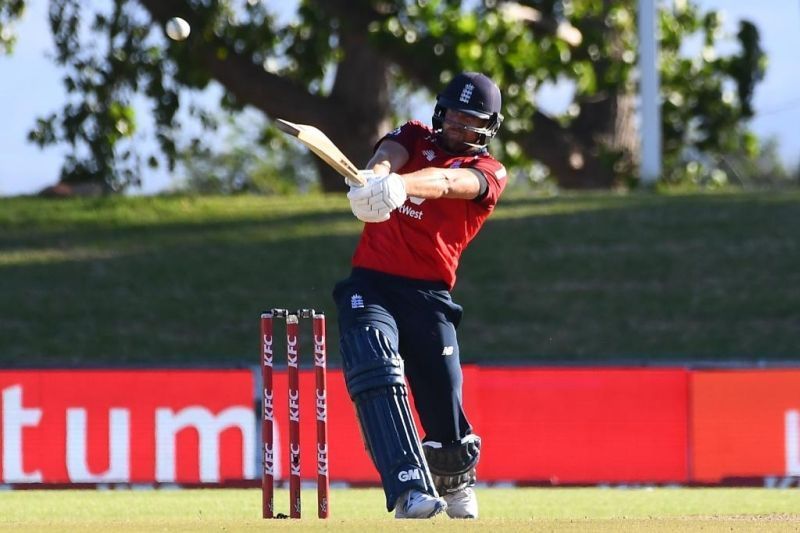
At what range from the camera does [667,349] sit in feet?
59.0

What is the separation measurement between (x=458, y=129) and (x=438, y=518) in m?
1.71

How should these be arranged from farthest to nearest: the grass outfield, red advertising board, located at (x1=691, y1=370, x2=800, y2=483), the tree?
the tree, red advertising board, located at (x1=691, y1=370, x2=800, y2=483), the grass outfield

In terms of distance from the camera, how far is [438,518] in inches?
287

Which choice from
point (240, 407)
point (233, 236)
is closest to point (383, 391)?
point (240, 407)

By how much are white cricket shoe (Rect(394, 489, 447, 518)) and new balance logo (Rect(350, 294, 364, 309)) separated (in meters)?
0.89

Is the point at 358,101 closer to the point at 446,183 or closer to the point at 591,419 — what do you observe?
the point at 591,419

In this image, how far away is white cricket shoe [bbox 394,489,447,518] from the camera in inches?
276

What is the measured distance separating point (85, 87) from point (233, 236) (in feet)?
21.3

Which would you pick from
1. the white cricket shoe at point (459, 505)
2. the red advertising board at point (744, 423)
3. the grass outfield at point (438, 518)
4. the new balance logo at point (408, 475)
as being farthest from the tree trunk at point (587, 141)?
the new balance logo at point (408, 475)

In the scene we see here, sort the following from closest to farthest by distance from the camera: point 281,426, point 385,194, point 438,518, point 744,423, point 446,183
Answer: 1. point 385,194
2. point 446,183
3. point 438,518
4. point 281,426
5. point 744,423

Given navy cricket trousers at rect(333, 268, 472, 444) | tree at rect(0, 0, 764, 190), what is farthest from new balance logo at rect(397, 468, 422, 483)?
tree at rect(0, 0, 764, 190)

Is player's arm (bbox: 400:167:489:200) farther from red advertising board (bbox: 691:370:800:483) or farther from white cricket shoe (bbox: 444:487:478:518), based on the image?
red advertising board (bbox: 691:370:800:483)

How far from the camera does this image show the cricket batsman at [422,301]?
7.20 metres

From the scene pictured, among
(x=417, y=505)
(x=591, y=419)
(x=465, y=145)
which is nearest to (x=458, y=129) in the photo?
(x=465, y=145)
